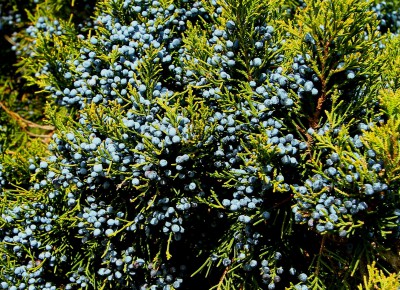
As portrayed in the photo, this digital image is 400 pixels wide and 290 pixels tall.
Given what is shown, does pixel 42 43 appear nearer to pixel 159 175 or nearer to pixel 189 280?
pixel 159 175

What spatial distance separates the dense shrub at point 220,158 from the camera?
128cm

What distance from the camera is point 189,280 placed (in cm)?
170

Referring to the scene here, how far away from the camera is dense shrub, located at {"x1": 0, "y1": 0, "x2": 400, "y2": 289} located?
4.18ft

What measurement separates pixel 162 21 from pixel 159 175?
0.57 m

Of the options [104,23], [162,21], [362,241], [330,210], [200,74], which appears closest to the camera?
[330,210]

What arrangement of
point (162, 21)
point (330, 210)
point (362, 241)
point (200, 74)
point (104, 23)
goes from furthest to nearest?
point (104, 23)
point (162, 21)
point (200, 74)
point (362, 241)
point (330, 210)

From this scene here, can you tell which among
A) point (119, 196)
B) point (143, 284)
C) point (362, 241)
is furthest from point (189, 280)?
point (362, 241)

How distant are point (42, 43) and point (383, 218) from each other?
1.40m

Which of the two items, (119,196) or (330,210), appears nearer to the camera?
(330,210)

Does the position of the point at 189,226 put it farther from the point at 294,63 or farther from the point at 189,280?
the point at 294,63

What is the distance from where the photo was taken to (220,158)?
1479mm

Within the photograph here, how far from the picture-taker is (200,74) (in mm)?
1523

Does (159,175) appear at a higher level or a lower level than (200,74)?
lower

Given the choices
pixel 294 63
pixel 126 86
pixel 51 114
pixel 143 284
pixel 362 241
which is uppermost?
pixel 294 63
